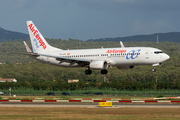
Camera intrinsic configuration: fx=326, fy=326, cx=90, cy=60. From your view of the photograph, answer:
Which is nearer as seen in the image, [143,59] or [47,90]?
[143,59]

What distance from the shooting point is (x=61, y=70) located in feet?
218

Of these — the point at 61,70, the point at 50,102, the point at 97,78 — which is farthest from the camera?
the point at 97,78

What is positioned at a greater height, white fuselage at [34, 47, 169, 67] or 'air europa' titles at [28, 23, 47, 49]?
'air europa' titles at [28, 23, 47, 49]

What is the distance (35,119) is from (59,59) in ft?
94.2

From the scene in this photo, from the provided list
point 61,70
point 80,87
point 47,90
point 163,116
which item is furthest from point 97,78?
point 163,116

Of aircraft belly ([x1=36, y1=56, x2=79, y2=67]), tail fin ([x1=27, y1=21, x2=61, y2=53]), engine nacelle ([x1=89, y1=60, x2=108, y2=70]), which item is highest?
tail fin ([x1=27, y1=21, x2=61, y2=53])

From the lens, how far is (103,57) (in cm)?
5856

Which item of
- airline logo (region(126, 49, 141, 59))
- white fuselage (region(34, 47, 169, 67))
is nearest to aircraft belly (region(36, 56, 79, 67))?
white fuselage (region(34, 47, 169, 67))

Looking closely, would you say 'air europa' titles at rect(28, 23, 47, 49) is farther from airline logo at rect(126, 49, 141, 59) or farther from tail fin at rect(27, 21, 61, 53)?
airline logo at rect(126, 49, 141, 59)

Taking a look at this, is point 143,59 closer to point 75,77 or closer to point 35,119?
point 35,119

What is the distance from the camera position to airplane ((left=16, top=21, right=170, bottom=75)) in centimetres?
5553

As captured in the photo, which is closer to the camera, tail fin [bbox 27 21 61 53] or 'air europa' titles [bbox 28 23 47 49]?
Answer: tail fin [bbox 27 21 61 53]

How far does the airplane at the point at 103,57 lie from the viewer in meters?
55.5

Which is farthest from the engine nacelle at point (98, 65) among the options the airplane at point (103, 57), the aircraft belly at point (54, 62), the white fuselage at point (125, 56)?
the aircraft belly at point (54, 62)
